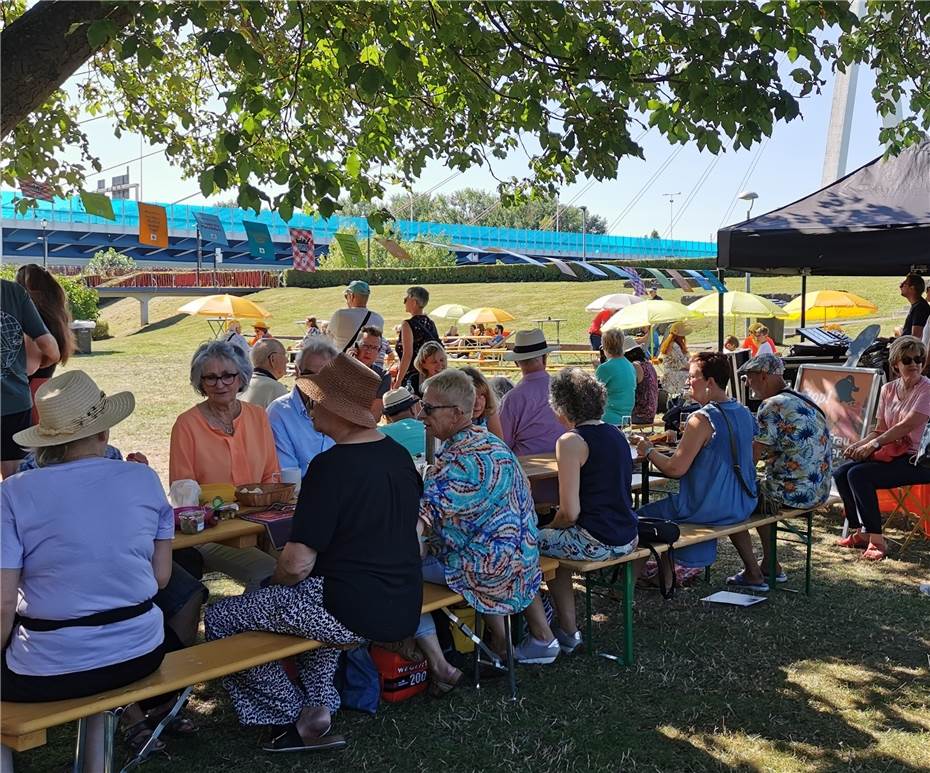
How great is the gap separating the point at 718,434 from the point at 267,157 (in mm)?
4195

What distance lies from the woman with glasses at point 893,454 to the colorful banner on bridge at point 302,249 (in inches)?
211

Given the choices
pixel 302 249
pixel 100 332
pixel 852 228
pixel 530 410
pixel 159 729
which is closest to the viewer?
pixel 159 729

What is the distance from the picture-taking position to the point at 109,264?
2000 inches

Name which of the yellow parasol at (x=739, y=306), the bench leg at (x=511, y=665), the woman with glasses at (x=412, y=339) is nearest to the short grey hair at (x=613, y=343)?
the woman with glasses at (x=412, y=339)

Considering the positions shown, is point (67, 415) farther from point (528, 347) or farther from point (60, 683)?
point (528, 347)

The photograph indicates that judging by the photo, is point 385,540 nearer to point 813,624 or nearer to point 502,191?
point 813,624

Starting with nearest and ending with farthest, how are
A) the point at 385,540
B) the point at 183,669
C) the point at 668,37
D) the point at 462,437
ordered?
1. the point at 183,669
2. the point at 385,540
3. the point at 462,437
4. the point at 668,37

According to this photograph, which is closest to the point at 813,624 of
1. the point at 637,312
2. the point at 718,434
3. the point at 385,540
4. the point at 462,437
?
the point at 718,434

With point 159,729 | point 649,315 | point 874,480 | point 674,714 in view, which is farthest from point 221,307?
point 159,729

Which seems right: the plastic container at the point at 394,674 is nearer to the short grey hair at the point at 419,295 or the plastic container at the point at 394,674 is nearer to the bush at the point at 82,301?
the short grey hair at the point at 419,295

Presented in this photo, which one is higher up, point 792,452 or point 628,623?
point 792,452

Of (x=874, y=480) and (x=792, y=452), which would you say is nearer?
(x=792, y=452)

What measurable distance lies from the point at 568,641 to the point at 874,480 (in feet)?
10.0

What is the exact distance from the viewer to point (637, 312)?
50.9 feet
